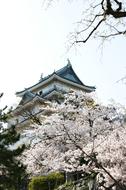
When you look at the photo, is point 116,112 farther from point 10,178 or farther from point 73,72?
point 73,72

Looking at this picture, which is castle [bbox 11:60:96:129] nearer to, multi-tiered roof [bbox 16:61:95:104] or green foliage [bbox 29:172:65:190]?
multi-tiered roof [bbox 16:61:95:104]

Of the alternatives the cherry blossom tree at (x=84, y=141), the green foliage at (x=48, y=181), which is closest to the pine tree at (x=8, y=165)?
the cherry blossom tree at (x=84, y=141)

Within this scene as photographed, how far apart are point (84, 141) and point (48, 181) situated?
867 cm

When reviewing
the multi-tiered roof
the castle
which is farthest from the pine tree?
the multi-tiered roof

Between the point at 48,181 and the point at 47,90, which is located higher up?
the point at 47,90

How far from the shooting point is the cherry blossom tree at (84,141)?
13.6m

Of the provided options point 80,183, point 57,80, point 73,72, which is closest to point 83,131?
point 80,183

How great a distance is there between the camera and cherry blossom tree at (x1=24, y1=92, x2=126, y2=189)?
13.6m

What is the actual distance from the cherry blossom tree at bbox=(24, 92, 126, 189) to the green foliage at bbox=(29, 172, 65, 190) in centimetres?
245

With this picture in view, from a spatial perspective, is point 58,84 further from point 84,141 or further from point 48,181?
point 84,141

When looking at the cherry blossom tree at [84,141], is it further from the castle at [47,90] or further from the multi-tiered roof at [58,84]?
the multi-tiered roof at [58,84]

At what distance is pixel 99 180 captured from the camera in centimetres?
1451

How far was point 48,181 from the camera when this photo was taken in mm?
24625

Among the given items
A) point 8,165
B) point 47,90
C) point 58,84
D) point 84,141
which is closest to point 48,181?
point 8,165
